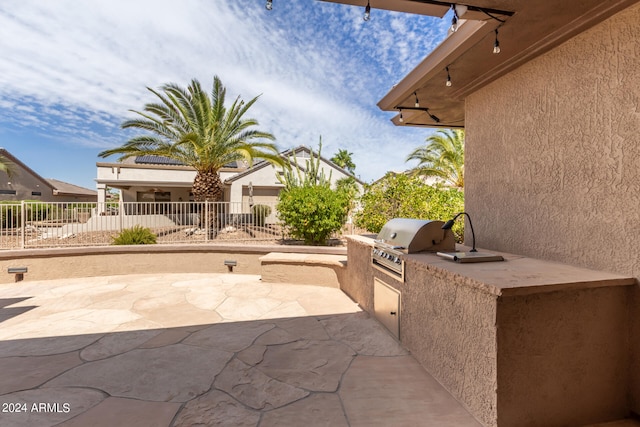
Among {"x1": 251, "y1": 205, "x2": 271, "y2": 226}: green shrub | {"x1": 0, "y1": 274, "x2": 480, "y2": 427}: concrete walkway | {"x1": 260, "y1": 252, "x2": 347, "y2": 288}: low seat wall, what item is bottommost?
{"x1": 0, "y1": 274, "x2": 480, "y2": 427}: concrete walkway

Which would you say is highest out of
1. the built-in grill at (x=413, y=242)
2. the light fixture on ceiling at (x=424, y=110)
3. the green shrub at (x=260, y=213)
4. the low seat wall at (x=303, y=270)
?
the light fixture on ceiling at (x=424, y=110)

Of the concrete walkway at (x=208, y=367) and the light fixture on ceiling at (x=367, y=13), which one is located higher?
the light fixture on ceiling at (x=367, y=13)

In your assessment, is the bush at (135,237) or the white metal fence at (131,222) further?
the bush at (135,237)

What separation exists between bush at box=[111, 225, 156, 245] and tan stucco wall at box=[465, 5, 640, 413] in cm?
812

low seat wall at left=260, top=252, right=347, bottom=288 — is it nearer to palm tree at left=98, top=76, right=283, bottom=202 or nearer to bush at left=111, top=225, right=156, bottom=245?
bush at left=111, top=225, right=156, bottom=245

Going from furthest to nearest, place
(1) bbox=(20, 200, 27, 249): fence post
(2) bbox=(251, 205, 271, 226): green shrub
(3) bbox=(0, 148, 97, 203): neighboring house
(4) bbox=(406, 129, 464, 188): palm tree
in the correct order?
(3) bbox=(0, 148, 97, 203): neighboring house → (4) bbox=(406, 129, 464, 188): palm tree → (2) bbox=(251, 205, 271, 226): green shrub → (1) bbox=(20, 200, 27, 249): fence post

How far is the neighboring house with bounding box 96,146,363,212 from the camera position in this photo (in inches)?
695

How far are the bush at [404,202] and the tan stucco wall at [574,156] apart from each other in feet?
10.9

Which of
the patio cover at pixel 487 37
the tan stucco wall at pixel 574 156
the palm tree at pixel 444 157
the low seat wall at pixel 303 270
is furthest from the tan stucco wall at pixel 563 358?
the palm tree at pixel 444 157

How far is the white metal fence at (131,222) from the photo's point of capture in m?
7.05

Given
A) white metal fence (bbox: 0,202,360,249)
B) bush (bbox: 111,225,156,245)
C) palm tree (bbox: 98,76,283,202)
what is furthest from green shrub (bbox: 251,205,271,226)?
palm tree (bbox: 98,76,283,202)

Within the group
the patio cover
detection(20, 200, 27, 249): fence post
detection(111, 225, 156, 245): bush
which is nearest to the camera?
the patio cover

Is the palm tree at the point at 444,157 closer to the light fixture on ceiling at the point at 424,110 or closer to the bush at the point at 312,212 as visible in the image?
the bush at the point at 312,212

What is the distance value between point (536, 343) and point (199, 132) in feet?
39.2
